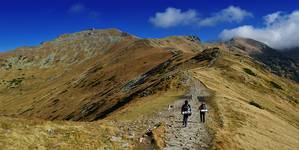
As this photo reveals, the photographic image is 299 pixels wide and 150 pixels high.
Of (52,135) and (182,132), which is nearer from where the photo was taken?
(52,135)

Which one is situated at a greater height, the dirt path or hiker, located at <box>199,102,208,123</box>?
hiker, located at <box>199,102,208,123</box>

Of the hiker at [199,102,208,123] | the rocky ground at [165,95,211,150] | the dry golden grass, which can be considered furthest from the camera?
the hiker at [199,102,208,123]

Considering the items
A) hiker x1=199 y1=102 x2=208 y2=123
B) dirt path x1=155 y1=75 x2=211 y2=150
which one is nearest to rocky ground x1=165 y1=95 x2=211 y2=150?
dirt path x1=155 y1=75 x2=211 y2=150

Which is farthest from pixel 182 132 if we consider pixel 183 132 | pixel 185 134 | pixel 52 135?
pixel 52 135

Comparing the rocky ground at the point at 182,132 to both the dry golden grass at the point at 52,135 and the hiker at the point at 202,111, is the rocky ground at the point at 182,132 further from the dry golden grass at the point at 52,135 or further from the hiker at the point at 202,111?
the dry golden grass at the point at 52,135

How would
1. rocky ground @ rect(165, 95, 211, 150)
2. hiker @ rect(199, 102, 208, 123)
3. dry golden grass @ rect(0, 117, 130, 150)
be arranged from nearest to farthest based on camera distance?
dry golden grass @ rect(0, 117, 130, 150) → rocky ground @ rect(165, 95, 211, 150) → hiker @ rect(199, 102, 208, 123)

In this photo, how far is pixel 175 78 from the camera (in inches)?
2650

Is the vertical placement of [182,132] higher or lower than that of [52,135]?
lower

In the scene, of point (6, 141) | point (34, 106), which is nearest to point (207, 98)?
point (6, 141)

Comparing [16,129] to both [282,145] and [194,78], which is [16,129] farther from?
[194,78]

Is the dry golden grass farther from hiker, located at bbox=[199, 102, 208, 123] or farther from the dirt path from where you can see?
hiker, located at bbox=[199, 102, 208, 123]

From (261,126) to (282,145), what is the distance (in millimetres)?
4843

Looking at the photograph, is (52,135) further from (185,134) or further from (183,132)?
(183,132)

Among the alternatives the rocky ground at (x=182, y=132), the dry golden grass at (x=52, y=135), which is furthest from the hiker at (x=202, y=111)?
the dry golden grass at (x=52, y=135)
